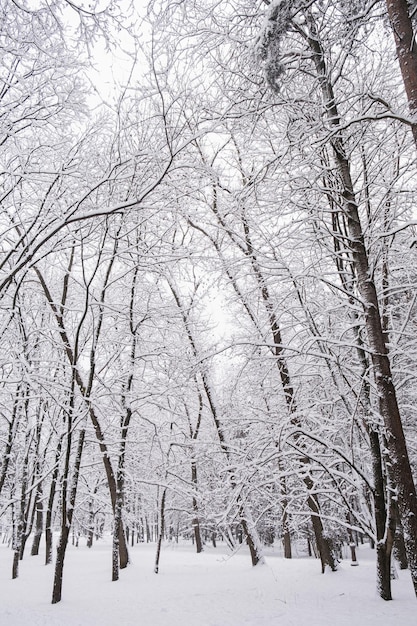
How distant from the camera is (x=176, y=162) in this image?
595 cm

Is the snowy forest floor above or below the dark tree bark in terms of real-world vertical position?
below

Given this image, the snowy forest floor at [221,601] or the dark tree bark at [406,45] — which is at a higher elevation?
the dark tree bark at [406,45]

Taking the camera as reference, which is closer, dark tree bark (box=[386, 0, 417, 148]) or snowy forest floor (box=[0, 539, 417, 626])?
dark tree bark (box=[386, 0, 417, 148])

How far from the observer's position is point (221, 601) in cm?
739

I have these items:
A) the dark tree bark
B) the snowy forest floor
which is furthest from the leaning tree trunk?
the snowy forest floor

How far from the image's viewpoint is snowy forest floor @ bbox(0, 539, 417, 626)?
18.2 ft

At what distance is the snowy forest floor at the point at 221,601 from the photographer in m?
5.55

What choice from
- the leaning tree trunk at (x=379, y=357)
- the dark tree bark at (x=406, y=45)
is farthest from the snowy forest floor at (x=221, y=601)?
the dark tree bark at (x=406, y=45)

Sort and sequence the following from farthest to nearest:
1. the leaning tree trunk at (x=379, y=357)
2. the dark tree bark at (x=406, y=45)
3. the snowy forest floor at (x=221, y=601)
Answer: the snowy forest floor at (x=221, y=601), the leaning tree trunk at (x=379, y=357), the dark tree bark at (x=406, y=45)

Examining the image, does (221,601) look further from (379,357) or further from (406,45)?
(406,45)

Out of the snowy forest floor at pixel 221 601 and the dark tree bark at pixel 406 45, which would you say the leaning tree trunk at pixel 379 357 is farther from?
the snowy forest floor at pixel 221 601

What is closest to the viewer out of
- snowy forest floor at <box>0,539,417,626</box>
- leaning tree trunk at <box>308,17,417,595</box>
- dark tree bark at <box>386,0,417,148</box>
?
dark tree bark at <box>386,0,417,148</box>

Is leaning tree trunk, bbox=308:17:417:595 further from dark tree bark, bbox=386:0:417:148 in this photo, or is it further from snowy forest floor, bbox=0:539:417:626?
snowy forest floor, bbox=0:539:417:626

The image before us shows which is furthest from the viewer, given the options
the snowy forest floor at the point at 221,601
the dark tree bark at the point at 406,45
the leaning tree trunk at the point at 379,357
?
the snowy forest floor at the point at 221,601
